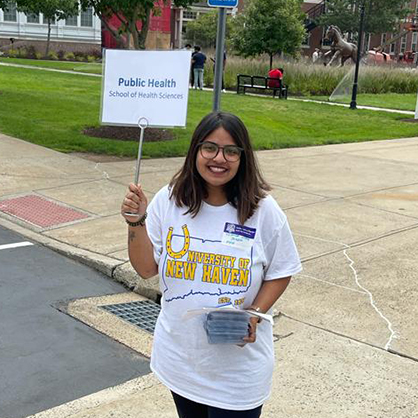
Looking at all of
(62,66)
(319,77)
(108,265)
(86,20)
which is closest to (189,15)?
(86,20)

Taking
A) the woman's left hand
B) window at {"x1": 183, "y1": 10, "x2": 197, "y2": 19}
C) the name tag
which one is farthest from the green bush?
window at {"x1": 183, "y1": 10, "x2": 197, "y2": 19}

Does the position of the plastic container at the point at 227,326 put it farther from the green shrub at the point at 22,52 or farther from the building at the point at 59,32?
the building at the point at 59,32

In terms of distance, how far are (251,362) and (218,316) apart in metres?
0.23

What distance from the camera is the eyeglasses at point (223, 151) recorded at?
239 cm

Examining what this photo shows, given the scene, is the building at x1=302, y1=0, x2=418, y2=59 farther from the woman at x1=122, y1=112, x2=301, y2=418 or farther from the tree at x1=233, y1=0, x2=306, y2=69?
the woman at x1=122, y1=112, x2=301, y2=418

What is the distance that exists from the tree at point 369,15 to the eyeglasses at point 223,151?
70.6 m

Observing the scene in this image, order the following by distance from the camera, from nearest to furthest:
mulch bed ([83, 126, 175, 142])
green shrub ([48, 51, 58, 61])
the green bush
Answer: mulch bed ([83, 126, 175, 142]) → the green bush → green shrub ([48, 51, 58, 61])

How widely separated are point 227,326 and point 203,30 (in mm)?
62951

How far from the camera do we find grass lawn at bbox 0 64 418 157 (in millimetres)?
12359

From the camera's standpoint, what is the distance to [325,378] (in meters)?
4.02

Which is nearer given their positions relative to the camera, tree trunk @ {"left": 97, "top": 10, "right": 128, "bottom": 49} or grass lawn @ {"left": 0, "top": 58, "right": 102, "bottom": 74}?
tree trunk @ {"left": 97, "top": 10, "right": 128, "bottom": 49}

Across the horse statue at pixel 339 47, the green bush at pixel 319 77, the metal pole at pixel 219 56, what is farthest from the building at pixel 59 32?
the metal pole at pixel 219 56

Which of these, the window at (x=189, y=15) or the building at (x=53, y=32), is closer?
the building at (x=53, y=32)

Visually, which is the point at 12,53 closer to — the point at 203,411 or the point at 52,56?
the point at 52,56
